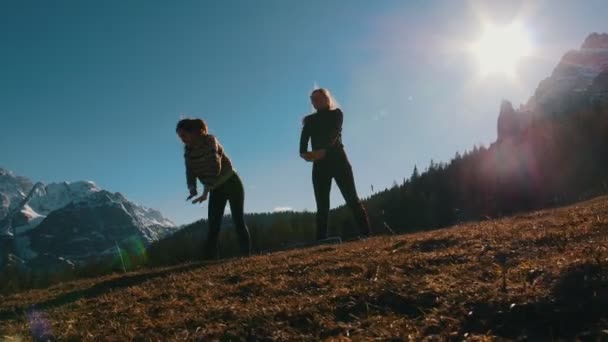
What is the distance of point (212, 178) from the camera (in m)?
11.0

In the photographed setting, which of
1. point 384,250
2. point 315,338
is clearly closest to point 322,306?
point 315,338

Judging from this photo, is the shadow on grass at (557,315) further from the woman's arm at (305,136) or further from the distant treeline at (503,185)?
the distant treeline at (503,185)

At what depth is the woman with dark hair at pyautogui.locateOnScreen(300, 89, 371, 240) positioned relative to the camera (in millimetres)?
11672

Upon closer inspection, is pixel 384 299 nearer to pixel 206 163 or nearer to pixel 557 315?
pixel 557 315

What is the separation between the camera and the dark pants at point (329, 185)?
458 inches

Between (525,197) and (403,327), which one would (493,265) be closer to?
(403,327)

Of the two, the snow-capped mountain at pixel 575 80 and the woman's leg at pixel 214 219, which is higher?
the snow-capped mountain at pixel 575 80

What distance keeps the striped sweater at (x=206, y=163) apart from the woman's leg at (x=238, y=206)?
0.84 ft

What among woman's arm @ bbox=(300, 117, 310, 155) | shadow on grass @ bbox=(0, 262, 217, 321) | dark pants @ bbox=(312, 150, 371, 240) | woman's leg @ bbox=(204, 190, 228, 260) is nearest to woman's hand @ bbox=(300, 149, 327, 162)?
dark pants @ bbox=(312, 150, 371, 240)

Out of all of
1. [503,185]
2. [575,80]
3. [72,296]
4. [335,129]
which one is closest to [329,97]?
[335,129]

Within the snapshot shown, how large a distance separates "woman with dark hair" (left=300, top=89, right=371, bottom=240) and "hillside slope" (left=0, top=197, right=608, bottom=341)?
4.89 meters

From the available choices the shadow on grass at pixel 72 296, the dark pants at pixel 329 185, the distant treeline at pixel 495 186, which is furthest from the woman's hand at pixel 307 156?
the distant treeline at pixel 495 186

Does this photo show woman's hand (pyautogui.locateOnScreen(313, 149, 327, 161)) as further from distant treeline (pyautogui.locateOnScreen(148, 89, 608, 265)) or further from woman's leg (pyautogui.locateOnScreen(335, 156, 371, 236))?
distant treeline (pyautogui.locateOnScreen(148, 89, 608, 265))

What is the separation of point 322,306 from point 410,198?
26320mm
